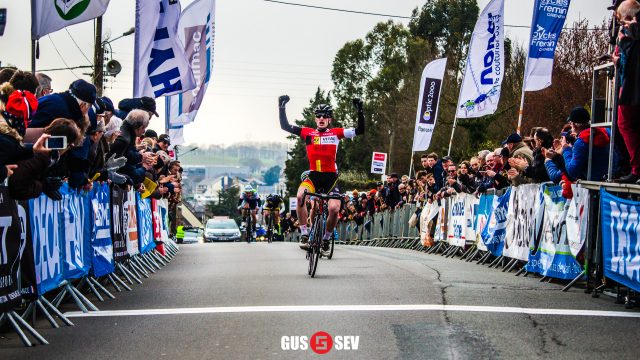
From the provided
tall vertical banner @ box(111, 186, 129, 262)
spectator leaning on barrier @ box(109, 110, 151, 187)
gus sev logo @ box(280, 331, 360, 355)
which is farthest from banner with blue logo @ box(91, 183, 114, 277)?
gus sev logo @ box(280, 331, 360, 355)

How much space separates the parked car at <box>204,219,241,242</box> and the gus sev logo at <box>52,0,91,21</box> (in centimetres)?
4376

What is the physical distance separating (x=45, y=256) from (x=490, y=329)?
4.01 m

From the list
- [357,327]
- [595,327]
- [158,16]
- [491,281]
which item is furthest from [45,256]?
[158,16]

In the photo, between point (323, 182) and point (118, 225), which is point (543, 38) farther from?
point (118, 225)

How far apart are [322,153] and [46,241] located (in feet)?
21.5

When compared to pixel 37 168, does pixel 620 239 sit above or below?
below

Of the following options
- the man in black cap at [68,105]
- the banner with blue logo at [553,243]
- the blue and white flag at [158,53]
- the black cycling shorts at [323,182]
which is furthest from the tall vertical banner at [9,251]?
the blue and white flag at [158,53]

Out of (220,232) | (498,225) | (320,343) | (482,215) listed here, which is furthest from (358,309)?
(220,232)

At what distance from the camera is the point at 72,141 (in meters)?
8.38

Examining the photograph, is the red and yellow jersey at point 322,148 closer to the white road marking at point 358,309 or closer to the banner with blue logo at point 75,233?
the banner with blue logo at point 75,233

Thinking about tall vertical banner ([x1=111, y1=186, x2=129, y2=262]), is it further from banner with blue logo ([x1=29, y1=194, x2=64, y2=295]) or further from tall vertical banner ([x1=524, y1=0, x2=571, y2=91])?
tall vertical banner ([x1=524, y1=0, x2=571, y2=91])

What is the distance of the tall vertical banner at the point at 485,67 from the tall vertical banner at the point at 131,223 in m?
11.2

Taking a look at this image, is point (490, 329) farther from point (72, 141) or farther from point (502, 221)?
point (502, 221)

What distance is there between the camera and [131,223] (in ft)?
46.5
